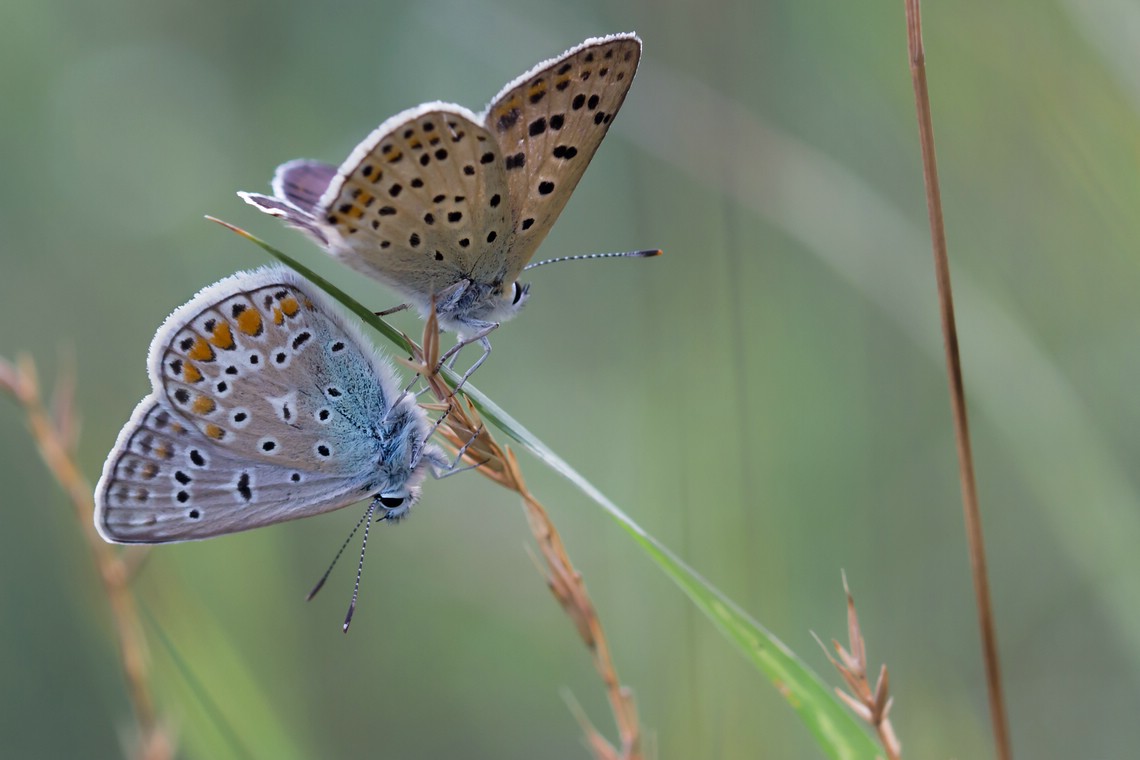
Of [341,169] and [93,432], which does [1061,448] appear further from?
[93,432]

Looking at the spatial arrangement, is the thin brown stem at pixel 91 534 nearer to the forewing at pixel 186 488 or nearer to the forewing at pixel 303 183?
the forewing at pixel 186 488

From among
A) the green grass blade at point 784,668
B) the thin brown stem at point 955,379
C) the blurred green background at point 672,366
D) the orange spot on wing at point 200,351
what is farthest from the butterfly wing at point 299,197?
the thin brown stem at point 955,379

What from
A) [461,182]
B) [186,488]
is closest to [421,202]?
[461,182]

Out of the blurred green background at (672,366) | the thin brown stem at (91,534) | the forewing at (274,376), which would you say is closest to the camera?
the thin brown stem at (91,534)

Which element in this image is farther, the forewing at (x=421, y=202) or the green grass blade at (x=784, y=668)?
the forewing at (x=421, y=202)

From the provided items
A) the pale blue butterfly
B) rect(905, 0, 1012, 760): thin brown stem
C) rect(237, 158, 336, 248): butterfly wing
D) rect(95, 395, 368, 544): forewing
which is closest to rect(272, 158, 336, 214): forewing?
rect(237, 158, 336, 248): butterfly wing

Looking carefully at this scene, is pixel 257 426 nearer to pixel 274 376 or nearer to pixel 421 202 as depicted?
pixel 274 376

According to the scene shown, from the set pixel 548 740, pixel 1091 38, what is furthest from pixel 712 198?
pixel 548 740

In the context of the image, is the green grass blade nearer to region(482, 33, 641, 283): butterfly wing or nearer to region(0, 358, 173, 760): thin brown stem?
region(0, 358, 173, 760): thin brown stem
